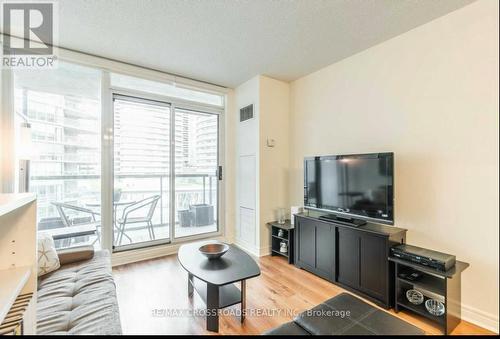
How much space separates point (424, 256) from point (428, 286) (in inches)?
9.5

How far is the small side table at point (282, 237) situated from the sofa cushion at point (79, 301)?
193cm

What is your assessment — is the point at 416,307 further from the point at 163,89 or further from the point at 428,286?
the point at 163,89

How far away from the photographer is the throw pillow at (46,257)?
1668 millimetres

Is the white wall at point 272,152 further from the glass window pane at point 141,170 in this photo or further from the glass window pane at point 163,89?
the glass window pane at point 141,170

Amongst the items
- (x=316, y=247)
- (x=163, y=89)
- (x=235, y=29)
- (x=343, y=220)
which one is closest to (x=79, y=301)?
(x=316, y=247)

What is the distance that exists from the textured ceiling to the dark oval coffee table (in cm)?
202

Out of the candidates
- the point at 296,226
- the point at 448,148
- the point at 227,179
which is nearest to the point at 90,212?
the point at 227,179

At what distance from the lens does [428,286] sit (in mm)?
1670

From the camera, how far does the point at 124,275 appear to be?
99.0 inches

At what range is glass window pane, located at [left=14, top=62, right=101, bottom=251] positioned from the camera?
242 centimetres

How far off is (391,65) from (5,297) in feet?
9.23

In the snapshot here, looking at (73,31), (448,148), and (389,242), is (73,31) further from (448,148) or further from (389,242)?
(389,242)

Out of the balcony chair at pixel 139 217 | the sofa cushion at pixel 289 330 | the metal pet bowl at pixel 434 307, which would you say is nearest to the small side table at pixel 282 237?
the metal pet bowl at pixel 434 307

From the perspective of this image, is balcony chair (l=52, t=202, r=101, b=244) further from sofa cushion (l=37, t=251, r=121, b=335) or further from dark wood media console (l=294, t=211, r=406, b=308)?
dark wood media console (l=294, t=211, r=406, b=308)
